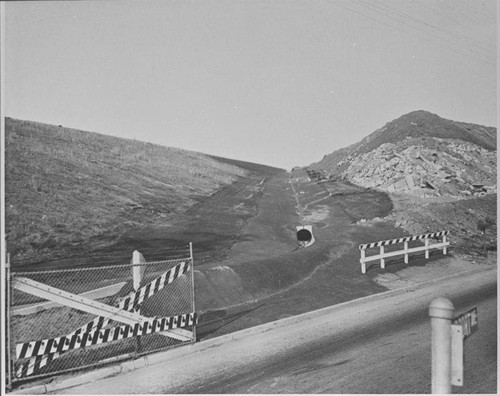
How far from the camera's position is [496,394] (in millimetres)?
8133

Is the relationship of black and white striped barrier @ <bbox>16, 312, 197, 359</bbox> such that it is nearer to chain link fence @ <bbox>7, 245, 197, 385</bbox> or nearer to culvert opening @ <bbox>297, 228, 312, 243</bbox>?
chain link fence @ <bbox>7, 245, 197, 385</bbox>

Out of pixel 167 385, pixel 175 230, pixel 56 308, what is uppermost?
pixel 175 230

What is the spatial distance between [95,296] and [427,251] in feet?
46.3

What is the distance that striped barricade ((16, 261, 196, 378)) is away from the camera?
880 centimetres

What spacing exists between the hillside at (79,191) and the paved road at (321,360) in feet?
Result: 35.7

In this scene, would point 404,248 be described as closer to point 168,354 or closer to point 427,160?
point 168,354

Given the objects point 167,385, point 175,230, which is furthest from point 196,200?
point 167,385

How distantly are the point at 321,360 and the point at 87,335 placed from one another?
4135 millimetres

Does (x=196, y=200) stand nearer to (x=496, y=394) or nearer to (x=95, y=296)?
(x=95, y=296)

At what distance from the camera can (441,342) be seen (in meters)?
5.11

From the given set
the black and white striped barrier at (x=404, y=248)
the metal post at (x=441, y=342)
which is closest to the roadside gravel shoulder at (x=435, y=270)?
the black and white striped barrier at (x=404, y=248)

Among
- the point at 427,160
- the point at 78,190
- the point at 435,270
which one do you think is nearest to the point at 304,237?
the point at 435,270

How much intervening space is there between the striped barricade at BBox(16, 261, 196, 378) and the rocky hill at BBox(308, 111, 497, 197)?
29.6 metres

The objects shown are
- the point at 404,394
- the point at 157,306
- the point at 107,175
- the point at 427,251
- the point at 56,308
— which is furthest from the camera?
the point at 107,175
